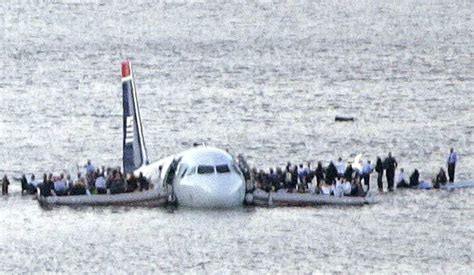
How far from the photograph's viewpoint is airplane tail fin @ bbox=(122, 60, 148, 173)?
412ft

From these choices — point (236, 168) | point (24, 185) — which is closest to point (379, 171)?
point (236, 168)

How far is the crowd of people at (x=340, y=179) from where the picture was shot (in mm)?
113062

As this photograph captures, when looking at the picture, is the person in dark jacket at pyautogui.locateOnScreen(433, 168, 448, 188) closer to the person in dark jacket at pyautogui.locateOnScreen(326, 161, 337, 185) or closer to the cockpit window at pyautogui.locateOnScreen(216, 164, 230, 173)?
the person in dark jacket at pyautogui.locateOnScreen(326, 161, 337, 185)

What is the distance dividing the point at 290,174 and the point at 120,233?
551 inches

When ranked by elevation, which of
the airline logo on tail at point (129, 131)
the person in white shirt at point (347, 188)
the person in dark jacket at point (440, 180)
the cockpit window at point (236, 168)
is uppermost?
the airline logo on tail at point (129, 131)

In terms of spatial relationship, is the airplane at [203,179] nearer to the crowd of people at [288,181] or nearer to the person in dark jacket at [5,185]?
the crowd of people at [288,181]

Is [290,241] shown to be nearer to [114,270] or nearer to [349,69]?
[114,270]

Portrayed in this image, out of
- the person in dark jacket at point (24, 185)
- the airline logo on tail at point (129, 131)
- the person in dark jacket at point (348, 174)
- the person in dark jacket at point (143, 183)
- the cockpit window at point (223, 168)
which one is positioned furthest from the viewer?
the airline logo on tail at point (129, 131)

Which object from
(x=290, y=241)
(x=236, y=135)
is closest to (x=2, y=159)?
(x=236, y=135)

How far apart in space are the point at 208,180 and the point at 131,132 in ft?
63.4

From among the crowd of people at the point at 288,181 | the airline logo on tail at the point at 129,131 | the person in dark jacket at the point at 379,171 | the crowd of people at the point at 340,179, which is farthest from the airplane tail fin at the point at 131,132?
the person in dark jacket at the point at 379,171

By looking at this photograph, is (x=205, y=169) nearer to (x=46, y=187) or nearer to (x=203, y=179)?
(x=203, y=179)

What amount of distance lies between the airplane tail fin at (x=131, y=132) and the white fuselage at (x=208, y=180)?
14086 mm

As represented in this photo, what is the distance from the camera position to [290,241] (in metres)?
101
